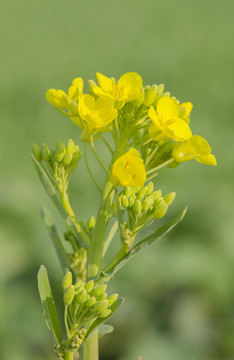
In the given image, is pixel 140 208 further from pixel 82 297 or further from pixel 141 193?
pixel 82 297

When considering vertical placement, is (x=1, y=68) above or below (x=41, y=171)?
above

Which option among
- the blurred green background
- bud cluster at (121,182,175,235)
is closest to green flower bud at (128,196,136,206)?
bud cluster at (121,182,175,235)

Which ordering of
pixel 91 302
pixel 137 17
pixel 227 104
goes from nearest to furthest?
pixel 91 302 < pixel 227 104 < pixel 137 17

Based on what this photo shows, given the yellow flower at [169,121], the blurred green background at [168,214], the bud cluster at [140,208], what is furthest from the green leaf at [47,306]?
the blurred green background at [168,214]

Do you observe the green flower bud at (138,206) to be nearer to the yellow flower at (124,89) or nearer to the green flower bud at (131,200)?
the green flower bud at (131,200)

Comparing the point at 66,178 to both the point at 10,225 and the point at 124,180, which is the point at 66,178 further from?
the point at 10,225

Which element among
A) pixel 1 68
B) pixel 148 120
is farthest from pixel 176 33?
pixel 148 120

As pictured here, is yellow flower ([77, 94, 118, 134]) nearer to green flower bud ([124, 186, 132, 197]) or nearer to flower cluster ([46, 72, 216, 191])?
flower cluster ([46, 72, 216, 191])
